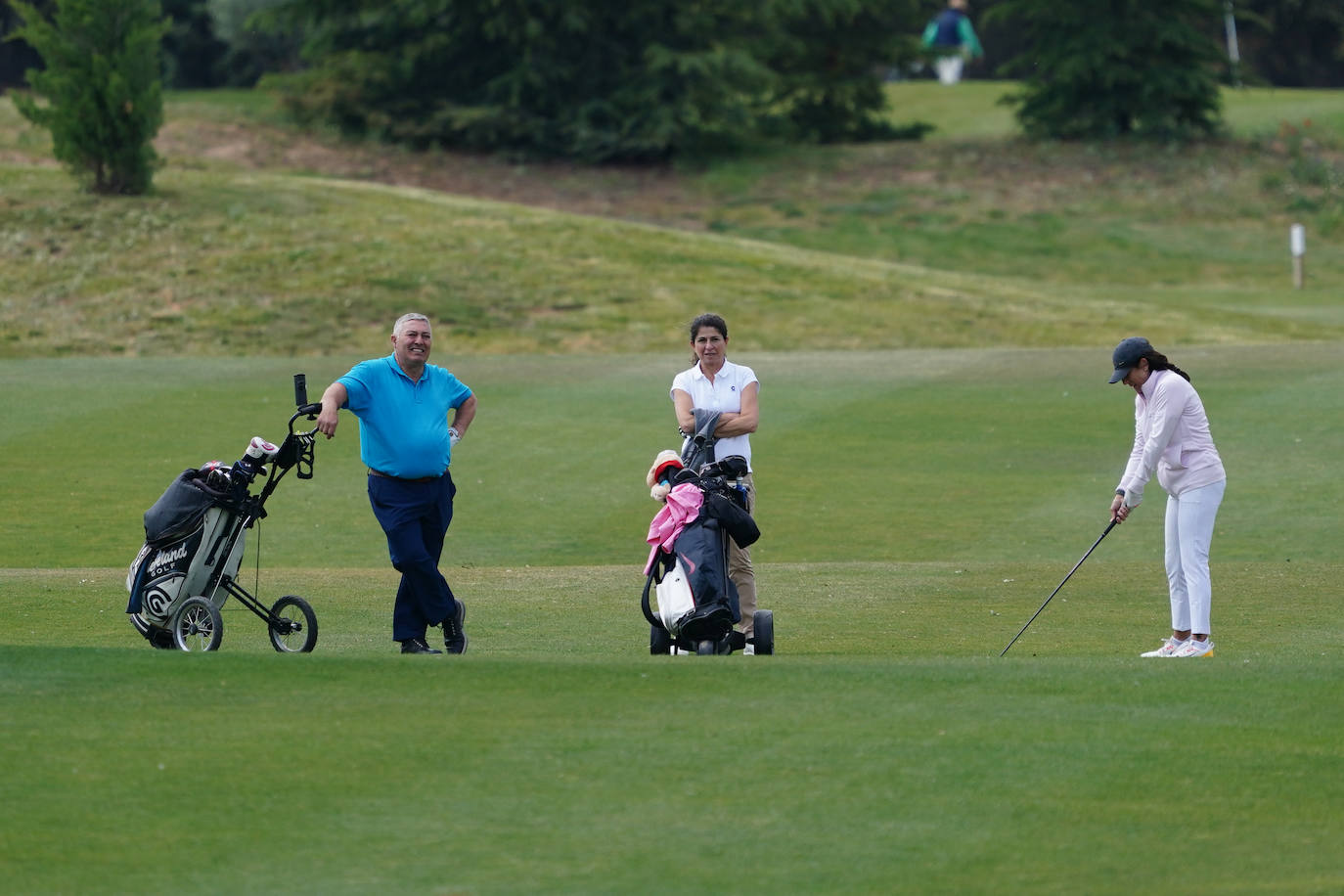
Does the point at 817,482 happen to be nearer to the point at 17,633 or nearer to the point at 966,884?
the point at 17,633

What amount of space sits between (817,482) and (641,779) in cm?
1186

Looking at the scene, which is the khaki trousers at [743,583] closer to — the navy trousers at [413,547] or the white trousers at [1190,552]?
the navy trousers at [413,547]

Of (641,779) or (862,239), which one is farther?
(862,239)

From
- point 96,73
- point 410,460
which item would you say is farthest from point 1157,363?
point 96,73

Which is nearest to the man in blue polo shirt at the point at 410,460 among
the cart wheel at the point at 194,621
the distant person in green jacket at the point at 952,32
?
the cart wheel at the point at 194,621

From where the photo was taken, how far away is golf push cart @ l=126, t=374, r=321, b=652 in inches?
384

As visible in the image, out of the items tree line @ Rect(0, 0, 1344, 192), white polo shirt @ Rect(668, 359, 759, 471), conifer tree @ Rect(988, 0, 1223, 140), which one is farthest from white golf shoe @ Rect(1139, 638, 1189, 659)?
conifer tree @ Rect(988, 0, 1223, 140)

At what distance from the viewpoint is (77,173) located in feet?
116

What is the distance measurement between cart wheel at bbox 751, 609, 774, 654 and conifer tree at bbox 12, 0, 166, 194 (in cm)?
2631

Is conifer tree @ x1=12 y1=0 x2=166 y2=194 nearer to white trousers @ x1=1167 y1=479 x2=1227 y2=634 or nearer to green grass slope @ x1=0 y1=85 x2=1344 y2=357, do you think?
green grass slope @ x1=0 y1=85 x2=1344 y2=357

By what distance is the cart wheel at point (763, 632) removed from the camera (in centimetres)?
1016

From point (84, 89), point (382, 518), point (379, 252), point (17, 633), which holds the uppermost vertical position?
point (84, 89)

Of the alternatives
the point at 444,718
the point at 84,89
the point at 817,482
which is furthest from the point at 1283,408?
the point at 84,89

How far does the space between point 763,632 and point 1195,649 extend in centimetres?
229
